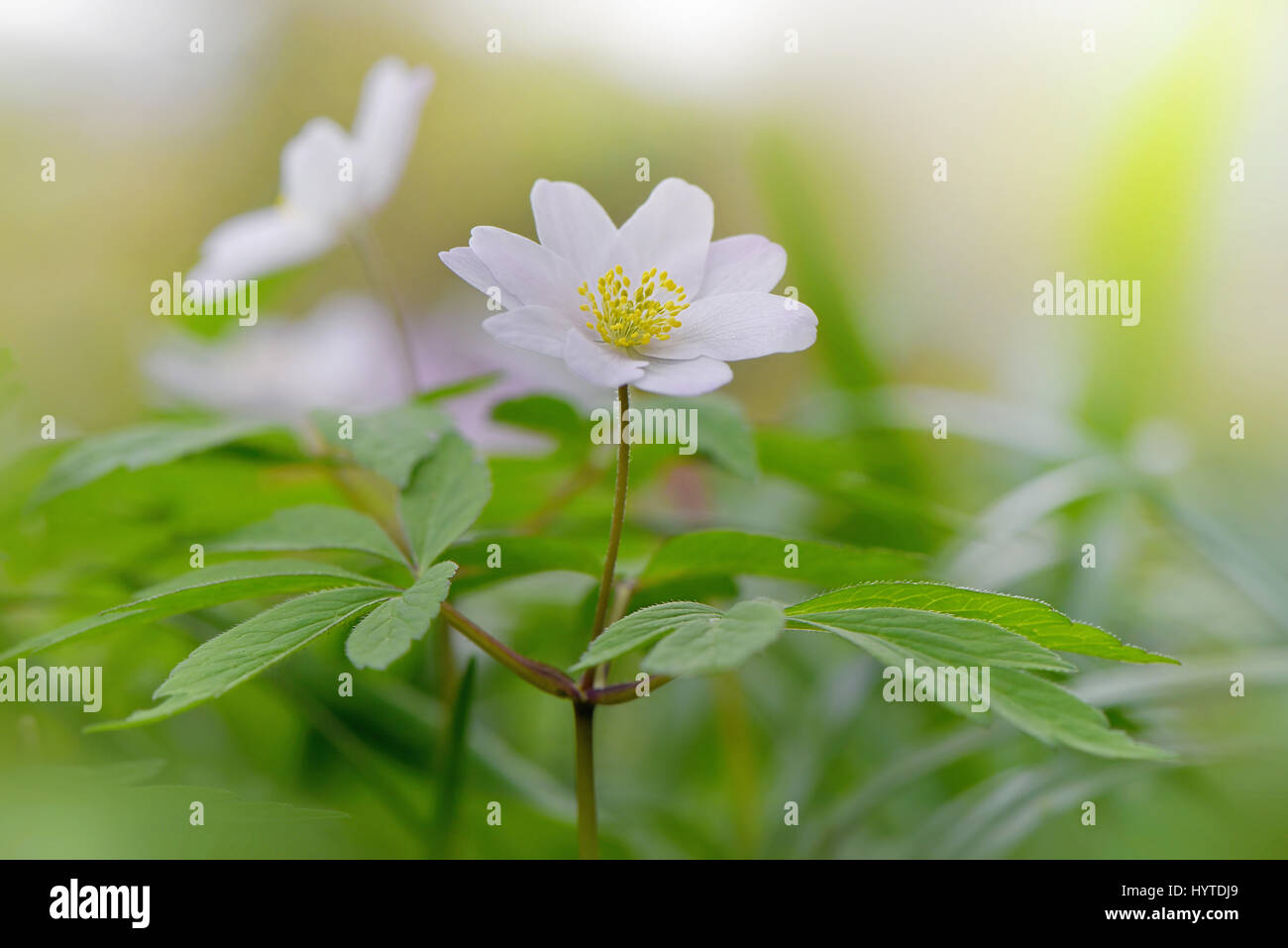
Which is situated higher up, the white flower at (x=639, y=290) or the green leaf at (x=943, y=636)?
the white flower at (x=639, y=290)

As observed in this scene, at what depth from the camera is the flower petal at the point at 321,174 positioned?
2.38 feet

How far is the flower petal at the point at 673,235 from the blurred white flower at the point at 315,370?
385 mm

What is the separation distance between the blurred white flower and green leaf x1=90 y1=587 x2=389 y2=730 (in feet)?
1.45

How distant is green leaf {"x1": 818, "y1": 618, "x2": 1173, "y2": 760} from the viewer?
30 cm

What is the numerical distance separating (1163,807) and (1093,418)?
0.49 m

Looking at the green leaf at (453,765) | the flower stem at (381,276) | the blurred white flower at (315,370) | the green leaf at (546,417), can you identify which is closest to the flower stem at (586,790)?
the green leaf at (453,765)

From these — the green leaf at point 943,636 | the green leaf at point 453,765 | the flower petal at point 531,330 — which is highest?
the flower petal at point 531,330

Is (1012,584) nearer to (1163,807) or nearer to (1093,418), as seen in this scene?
(1163,807)

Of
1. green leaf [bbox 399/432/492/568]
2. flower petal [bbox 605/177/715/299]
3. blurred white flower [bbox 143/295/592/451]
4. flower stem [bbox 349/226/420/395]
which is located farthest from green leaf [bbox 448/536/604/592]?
blurred white flower [bbox 143/295/592/451]

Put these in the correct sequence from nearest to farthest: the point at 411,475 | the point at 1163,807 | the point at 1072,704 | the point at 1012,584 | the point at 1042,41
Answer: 1. the point at 1072,704
2. the point at 411,475
3. the point at 1163,807
4. the point at 1012,584
5. the point at 1042,41

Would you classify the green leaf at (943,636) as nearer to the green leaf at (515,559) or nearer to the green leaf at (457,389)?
the green leaf at (515,559)

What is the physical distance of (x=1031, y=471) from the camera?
3.55ft

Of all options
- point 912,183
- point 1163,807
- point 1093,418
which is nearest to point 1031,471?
point 1093,418
